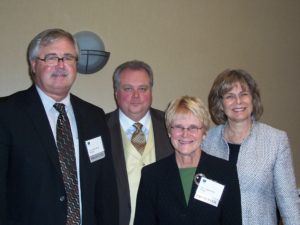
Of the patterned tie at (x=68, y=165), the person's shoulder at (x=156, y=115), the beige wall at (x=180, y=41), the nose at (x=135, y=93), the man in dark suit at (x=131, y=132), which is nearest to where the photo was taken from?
the patterned tie at (x=68, y=165)

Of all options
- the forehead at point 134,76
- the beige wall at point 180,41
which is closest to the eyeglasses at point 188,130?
the forehead at point 134,76

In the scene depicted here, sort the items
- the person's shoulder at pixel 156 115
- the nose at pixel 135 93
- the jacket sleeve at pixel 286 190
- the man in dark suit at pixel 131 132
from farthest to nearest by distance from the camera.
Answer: the person's shoulder at pixel 156 115 < the nose at pixel 135 93 < the man in dark suit at pixel 131 132 < the jacket sleeve at pixel 286 190

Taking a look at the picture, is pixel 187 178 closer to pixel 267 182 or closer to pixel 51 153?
pixel 267 182

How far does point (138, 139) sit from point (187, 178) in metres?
0.53

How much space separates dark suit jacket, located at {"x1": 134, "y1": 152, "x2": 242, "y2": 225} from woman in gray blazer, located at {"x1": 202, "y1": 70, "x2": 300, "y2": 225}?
253 millimetres

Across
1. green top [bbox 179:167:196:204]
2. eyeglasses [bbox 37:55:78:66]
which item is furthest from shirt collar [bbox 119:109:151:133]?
eyeglasses [bbox 37:55:78:66]

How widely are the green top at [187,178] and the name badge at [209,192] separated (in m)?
0.06

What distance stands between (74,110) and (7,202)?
635mm

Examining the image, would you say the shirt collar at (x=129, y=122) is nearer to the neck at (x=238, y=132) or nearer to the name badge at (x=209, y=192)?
the neck at (x=238, y=132)

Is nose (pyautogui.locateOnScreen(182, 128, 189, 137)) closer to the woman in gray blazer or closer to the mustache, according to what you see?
the woman in gray blazer

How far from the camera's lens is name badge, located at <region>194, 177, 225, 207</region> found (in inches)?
71.4

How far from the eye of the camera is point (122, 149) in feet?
7.30

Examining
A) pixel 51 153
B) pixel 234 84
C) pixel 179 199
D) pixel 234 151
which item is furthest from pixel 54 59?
pixel 234 151

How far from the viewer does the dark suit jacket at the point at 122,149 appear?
213cm
